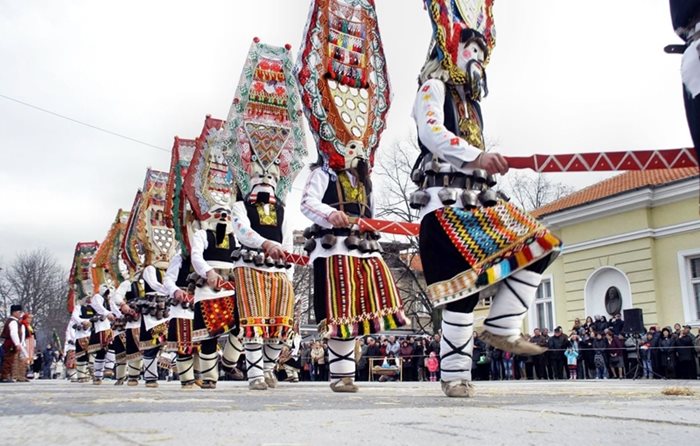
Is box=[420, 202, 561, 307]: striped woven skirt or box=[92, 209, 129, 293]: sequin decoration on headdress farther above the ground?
box=[92, 209, 129, 293]: sequin decoration on headdress

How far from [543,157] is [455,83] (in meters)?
1.93

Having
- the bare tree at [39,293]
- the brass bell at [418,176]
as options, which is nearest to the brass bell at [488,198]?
the brass bell at [418,176]

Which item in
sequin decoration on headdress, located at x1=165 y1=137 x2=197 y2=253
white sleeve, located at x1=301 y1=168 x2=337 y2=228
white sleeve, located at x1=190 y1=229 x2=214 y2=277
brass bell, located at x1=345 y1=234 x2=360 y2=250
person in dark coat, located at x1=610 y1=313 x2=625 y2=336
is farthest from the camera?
person in dark coat, located at x1=610 y1=313 x2=625 y2=336

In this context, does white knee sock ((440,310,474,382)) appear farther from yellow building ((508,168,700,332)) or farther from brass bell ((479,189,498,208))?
yellow building ((508,168,700,332))

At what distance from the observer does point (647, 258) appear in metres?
20.7

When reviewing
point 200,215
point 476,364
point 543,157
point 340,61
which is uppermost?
point 340,61

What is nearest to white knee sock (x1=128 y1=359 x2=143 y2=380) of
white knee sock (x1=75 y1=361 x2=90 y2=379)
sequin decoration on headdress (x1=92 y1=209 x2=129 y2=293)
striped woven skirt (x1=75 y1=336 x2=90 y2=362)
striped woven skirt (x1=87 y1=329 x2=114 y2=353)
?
striped woven skirt (x1=87 y1=329 x2=114 y2=353)

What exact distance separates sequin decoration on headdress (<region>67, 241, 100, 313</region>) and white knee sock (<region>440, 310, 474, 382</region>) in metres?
14.4

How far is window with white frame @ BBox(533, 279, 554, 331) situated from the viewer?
2469cm

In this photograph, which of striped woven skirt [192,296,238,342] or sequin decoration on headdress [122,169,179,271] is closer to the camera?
striped woven skirt [192,296,238,342]

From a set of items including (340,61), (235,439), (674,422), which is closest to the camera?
(235,439)

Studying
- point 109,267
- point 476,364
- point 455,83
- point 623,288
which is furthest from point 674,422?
point 623,288

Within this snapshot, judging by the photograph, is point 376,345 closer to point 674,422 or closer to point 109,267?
point 109,267

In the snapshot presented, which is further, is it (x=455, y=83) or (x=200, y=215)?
(x=200, y=215)
